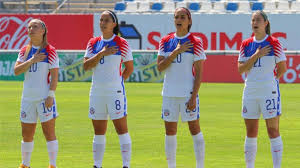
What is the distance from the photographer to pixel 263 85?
30.8 ft

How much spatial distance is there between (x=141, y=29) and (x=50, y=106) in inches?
1187

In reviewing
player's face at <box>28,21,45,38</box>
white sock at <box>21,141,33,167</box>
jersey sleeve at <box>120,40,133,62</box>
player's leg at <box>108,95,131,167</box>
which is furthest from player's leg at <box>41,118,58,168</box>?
jersey sleeve at <box>120,40,133,62</box>

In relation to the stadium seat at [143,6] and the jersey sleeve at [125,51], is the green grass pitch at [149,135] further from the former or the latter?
the stadium seat at [143,6]

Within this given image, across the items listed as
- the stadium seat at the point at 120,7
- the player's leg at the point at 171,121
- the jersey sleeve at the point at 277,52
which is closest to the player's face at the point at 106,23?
the player's leg at the point at 171,121

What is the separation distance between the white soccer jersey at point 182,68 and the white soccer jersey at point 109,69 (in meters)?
0.56

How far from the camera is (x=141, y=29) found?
39.6 meters

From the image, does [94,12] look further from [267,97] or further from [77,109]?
[267,97]

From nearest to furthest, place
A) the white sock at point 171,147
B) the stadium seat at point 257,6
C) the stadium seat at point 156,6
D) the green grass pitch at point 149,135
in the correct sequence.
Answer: the white sock at point 171,147, the green grass pitch at point 149,135, the stadium seat at point 257,6, the stadium seat at point 156,6

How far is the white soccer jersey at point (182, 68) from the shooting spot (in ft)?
30.9

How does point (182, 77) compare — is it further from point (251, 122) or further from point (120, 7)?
point (120, 7)

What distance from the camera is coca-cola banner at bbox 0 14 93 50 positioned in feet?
133

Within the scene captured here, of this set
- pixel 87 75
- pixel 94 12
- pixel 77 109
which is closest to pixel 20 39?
pixel 94 12

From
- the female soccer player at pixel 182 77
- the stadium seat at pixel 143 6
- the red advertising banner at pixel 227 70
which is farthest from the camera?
the stadium seat at pixel 143 6

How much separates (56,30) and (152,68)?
1092 cm
